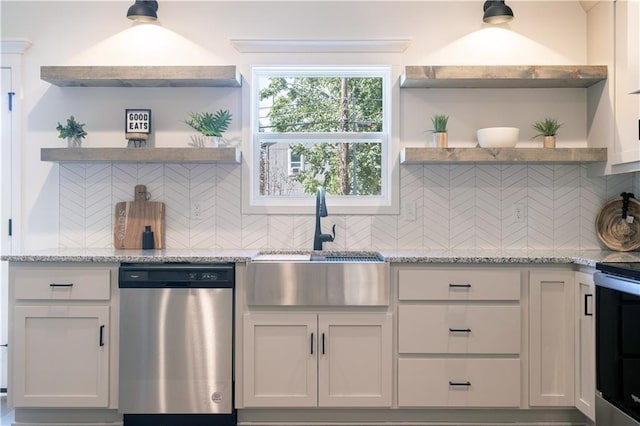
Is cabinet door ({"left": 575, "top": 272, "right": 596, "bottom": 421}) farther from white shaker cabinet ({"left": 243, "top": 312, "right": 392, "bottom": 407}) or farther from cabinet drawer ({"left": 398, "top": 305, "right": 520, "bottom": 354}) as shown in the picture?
white shaker cabinet ({"left": 243, "top": 312, "right": 392, "bottom": 407})

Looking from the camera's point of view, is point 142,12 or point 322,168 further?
point 322,168

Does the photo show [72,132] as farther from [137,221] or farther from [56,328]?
[56,328]

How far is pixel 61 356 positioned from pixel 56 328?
0.15 meters

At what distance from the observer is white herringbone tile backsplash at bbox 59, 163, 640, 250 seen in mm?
3105

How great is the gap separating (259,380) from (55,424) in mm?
1142

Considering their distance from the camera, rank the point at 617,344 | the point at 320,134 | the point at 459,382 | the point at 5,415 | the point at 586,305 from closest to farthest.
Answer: the point at 617,344, the point at 586,305, the point at 459,382, the point at 5,415, the point at 320,134

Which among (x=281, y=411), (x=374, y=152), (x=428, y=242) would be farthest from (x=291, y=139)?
(x=281, y=411)

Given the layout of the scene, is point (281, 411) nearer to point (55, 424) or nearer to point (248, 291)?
point (248, 291)

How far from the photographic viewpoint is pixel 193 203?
10.3 feet

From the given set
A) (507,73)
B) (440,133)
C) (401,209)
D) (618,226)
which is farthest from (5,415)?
(618,226)

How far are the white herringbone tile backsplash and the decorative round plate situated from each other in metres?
0.06

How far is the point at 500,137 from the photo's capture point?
2.90m

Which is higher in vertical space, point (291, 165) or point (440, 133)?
point (440, 133)

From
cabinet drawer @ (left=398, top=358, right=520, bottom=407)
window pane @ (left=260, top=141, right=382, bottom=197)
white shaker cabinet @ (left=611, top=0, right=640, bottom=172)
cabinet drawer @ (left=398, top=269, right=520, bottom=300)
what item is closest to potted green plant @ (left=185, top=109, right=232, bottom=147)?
window pane @ (left=260, top=141, right=382, bottom=197)
